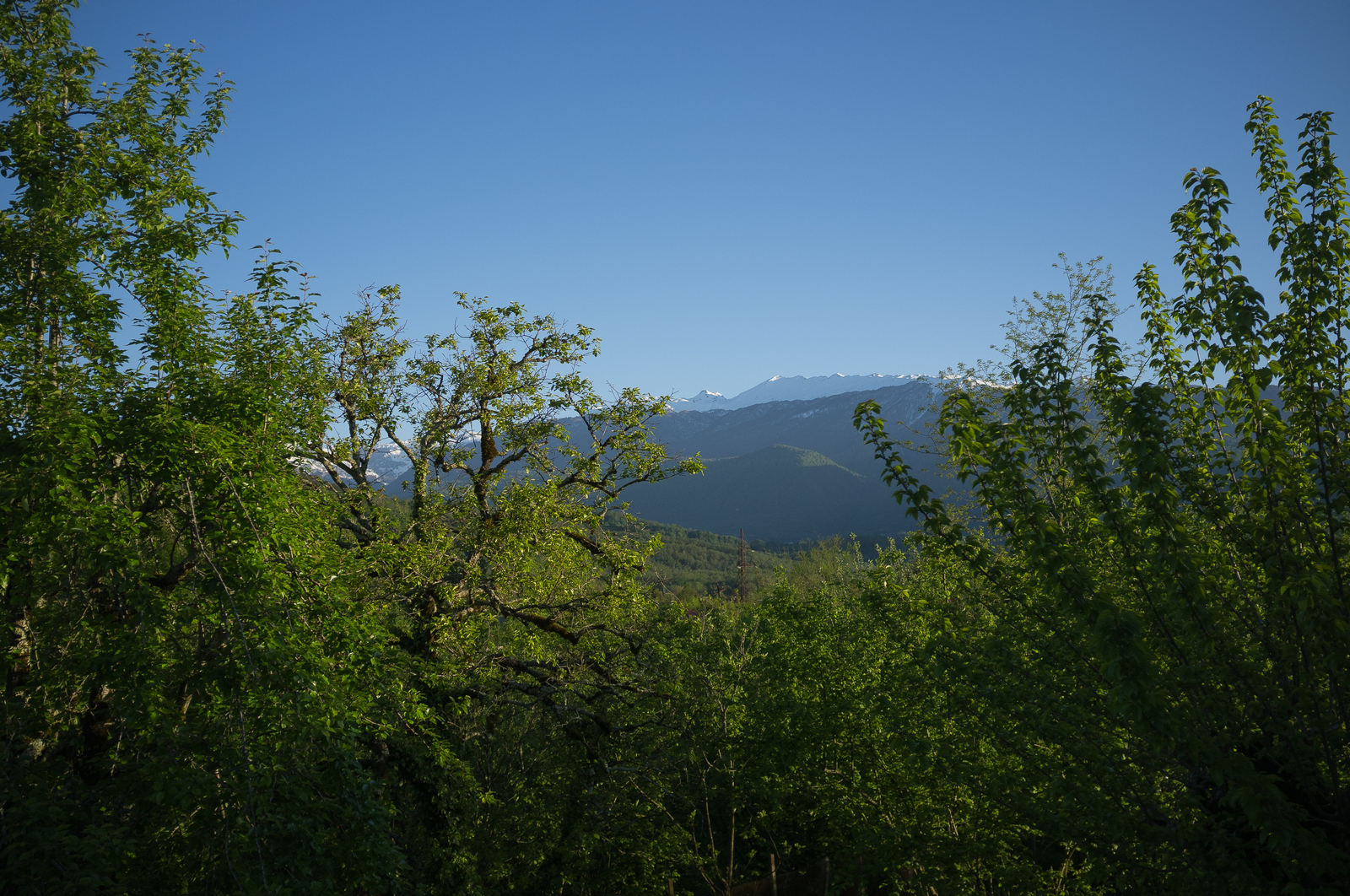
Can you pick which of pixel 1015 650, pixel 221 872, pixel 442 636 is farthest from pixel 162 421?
pixel 1015 650

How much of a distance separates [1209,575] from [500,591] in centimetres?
1089

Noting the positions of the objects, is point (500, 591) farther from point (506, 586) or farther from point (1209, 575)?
point (1209, 575)

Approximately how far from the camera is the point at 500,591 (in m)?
13.2

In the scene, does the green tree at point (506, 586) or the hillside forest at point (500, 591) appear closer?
the hillside forest at point (500, 591)

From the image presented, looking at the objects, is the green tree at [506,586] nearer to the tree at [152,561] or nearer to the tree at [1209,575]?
the tree at [152,561]

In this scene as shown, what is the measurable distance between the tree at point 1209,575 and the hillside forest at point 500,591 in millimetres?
44

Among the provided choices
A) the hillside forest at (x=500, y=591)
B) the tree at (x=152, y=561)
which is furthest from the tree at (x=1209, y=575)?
the tree at (x=152, y=561)

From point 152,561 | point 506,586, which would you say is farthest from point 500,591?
point 152,561

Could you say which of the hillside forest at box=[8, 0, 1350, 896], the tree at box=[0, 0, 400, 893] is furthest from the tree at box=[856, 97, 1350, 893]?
the tree at box=[0, 0, 400, 893]

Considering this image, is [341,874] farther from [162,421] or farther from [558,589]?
[558,589]

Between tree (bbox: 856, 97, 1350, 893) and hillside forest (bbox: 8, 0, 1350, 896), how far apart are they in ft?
0.14

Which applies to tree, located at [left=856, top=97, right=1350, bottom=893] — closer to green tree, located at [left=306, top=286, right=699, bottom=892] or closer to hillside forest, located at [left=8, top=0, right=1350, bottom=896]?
hillside forest, located at [left=8, top=0, right=1350, bottom=896]

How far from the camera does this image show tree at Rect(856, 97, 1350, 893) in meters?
4.85

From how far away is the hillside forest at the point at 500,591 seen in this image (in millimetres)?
5289
